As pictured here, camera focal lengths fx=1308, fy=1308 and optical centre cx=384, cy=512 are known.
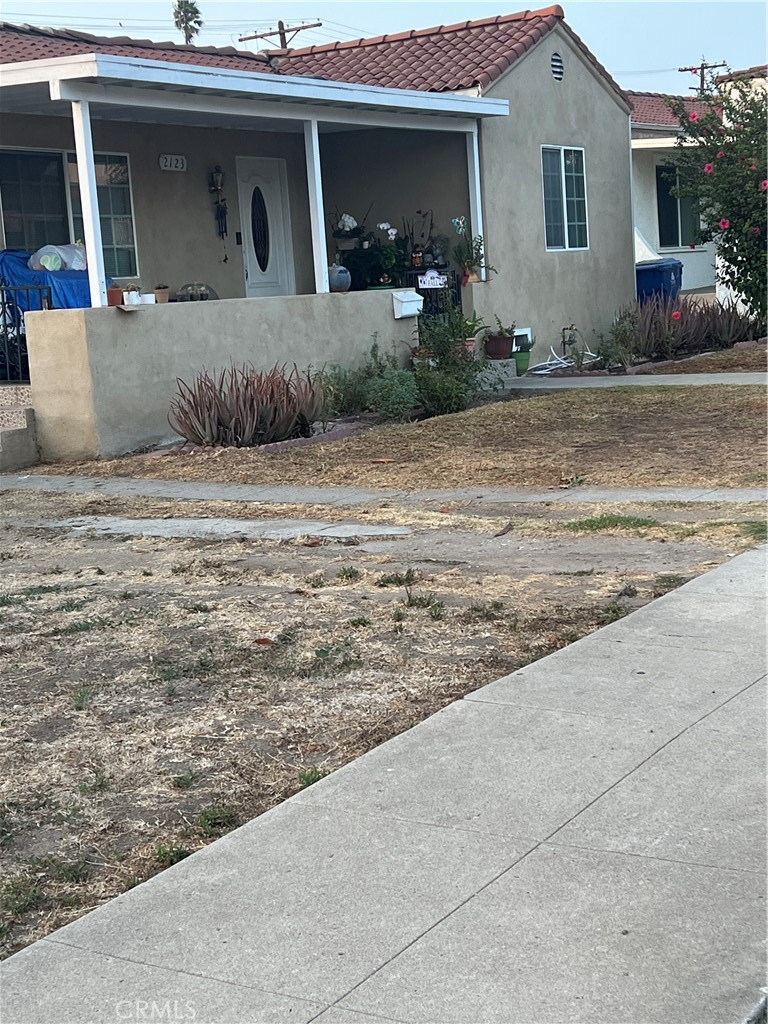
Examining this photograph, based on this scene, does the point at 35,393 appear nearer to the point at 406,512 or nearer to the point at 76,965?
the point at 406,512

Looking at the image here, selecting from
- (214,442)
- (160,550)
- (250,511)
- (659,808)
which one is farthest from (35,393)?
(659,808)

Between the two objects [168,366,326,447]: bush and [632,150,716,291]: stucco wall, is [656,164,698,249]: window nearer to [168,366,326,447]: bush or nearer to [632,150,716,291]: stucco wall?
[632,150,716,291]: stucco wall

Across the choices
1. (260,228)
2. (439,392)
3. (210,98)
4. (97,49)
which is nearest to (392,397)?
(439,392)

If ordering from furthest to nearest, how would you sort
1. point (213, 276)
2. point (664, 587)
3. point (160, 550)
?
point (213, 276) → point (160, 550) → point (664, 587)

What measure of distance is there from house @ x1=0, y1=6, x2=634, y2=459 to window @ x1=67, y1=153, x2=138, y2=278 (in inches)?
0.9

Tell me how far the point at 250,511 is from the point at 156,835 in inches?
228

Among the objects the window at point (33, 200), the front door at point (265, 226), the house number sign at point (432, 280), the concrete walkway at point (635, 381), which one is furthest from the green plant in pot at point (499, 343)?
the window at point (33, 200)

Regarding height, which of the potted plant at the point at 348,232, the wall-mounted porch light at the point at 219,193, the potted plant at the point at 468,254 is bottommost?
the potted plant at the point at 468,254

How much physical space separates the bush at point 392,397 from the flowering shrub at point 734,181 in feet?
27.6

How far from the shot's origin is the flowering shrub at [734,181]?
20.2 m

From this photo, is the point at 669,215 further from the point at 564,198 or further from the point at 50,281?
the point at 50,281

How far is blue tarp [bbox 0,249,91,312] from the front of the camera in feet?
45.0

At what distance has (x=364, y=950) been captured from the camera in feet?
10.5

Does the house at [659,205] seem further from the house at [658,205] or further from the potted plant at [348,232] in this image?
the potted plant at [348,232]
